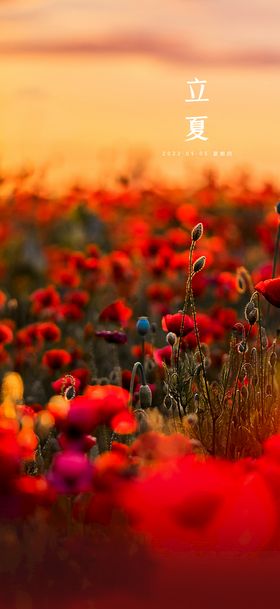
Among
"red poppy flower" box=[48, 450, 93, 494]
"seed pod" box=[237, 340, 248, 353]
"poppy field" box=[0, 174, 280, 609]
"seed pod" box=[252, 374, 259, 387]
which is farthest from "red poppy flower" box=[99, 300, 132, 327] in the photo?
"red poppy flower" box=[48, 450, 93, 494]

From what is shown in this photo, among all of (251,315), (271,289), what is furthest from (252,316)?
(271,289)

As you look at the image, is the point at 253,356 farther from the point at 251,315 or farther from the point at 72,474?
the point at 72,474

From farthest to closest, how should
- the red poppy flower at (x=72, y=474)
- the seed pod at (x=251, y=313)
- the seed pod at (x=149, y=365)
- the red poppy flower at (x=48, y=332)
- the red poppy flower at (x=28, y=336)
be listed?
1. the red poppy flower at (x=28, y=336)
2. the red poppy flower at (x=48, y=332)
3. the seed pod at (x=149, y=365)
4. the seed pod at (x=251, y=313)
5. the red poppy flower at (x=72, y=474)

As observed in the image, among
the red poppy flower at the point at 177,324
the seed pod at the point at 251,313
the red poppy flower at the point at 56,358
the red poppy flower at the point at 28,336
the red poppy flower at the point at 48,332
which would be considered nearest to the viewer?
the seed pod at the point at 251,313

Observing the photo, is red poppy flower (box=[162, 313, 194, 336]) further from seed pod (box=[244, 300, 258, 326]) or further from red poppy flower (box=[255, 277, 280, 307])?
red poppy flower (box=[255, 277, 280, 307])

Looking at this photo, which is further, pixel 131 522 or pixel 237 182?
pixel 237 182

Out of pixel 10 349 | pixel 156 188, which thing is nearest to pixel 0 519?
pixel 10 349

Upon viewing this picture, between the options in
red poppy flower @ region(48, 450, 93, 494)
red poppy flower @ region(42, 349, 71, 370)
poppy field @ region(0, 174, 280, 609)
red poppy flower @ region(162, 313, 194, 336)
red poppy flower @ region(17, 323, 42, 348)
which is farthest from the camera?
red poppy flower @ region(17, 323, 42, 348)

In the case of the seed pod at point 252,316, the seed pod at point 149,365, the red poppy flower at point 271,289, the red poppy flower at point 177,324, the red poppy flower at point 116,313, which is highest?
the red poppy flower at point 271,289

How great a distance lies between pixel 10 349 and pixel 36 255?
2788 millimetres

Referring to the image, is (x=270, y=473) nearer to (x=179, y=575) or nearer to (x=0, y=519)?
(x=179, y=575)

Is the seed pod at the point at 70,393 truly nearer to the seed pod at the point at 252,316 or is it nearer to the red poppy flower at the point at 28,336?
the seed pod at the point at 252,316

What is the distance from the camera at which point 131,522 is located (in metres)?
1.50

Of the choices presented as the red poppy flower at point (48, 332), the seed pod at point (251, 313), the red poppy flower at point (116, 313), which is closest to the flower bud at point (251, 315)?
→ the seed pod at point (251, 313)
